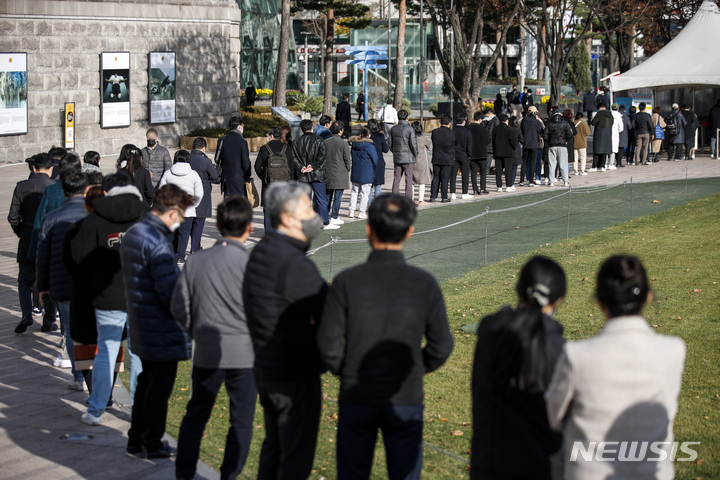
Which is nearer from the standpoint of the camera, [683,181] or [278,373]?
[278,373]

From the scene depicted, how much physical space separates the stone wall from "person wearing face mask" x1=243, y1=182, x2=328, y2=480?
20.2m

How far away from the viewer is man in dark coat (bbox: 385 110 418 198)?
16016 mm

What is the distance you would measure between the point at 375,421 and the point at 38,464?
282cm

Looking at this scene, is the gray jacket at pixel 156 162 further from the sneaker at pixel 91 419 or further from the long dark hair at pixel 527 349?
the long dark hair at pixel 527 349

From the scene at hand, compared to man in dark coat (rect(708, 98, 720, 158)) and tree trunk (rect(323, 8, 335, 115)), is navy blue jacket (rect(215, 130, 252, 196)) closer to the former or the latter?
man in dark coat (rect(708, 98, 720, 158))

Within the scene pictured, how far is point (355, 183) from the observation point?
15273mm

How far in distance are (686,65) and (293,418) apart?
81.7 ft

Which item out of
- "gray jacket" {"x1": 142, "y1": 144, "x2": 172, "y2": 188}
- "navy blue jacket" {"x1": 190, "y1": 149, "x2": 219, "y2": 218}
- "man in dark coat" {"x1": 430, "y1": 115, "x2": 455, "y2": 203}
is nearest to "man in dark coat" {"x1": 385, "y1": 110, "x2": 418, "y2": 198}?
"man in dark coat" {"x1": 430, "y1": 115, "x2": 455, "y2": 203}

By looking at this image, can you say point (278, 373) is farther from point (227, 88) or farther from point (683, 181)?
point (227, 88)

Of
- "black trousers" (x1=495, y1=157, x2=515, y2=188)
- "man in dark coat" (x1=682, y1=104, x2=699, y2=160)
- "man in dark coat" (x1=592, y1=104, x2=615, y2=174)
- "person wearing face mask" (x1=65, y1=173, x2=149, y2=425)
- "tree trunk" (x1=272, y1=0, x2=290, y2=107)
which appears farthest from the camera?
"tree trunk" (x1=272, y1=0, x2=290, y2=107)

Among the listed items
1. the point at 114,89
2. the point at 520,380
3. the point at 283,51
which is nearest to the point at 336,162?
the point at 520,380

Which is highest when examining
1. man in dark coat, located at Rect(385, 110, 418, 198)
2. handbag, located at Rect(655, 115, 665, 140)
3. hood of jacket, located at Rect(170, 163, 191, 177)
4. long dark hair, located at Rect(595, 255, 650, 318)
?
handbag, located at Rect(655, 115, 665, 140)

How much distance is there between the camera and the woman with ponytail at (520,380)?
3.02 meters

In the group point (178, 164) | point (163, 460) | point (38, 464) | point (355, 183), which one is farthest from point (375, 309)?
point (355, 183)
